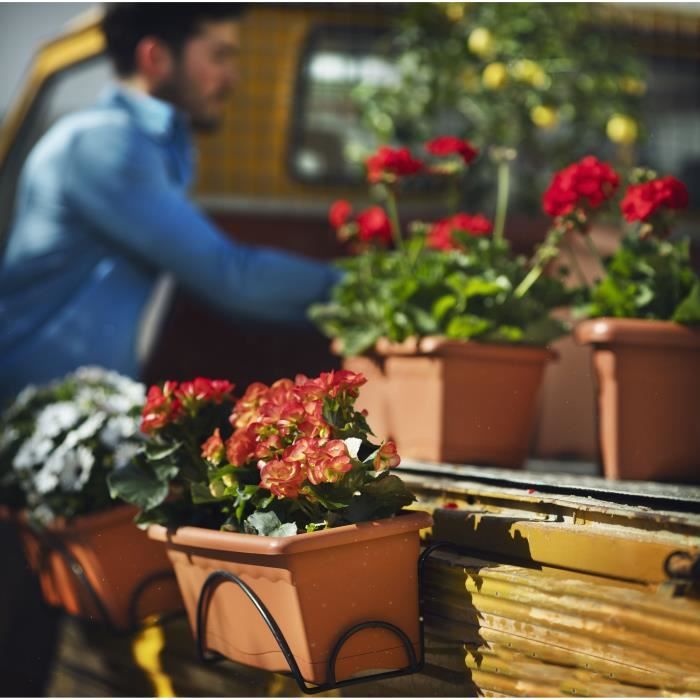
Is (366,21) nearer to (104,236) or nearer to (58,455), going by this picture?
(104,236)

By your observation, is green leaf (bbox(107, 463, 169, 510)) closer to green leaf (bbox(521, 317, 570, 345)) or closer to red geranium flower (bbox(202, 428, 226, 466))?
red geranium flower (bbox(202, 428, 226, 466))

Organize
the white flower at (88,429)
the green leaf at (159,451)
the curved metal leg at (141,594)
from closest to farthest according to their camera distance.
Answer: the green leaf at (159,451) → the curved metal leg at (141,594) → the white flower at (88,429)

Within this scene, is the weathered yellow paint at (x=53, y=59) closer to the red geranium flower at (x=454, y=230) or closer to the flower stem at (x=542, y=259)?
the red geranium flower at (x=454, y=230)

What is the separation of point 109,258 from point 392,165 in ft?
3.87

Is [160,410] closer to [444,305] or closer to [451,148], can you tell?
[444,305]

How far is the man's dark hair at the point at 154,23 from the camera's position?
3.11 meters

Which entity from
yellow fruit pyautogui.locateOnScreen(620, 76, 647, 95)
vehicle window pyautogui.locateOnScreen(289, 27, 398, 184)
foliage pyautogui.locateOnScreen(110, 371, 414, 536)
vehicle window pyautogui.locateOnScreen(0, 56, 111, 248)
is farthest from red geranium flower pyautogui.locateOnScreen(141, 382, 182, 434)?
yellow fruit pyautogui.locateOnScreen(620, 76, 647, 95)

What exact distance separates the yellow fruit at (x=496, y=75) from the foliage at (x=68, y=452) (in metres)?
1.80

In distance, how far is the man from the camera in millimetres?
2777

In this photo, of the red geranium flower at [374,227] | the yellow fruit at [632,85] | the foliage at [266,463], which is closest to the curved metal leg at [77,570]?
the foliage at [266,463]

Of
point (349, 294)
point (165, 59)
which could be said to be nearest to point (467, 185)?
point (165, 59)

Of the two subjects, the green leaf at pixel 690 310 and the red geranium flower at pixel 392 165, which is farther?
the red geranium flower at pixel 392 165

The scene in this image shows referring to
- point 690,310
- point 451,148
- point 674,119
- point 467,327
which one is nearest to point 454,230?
point 451,148

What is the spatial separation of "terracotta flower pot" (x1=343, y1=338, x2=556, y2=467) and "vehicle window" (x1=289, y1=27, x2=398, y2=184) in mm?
1588
